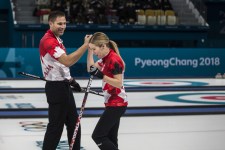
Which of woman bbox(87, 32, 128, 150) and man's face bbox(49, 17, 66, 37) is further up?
man's face bbox(49, 17, 66, 37)

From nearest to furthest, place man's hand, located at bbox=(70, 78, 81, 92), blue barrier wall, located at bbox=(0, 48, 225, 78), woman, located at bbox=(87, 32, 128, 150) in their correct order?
woman, located at bbox=(87, 32, 128, 150) < man's hand, located at bbox=(70, 78, 81, 92) < blue barrier wall, located at bbox=(0, 48, 225, 78)

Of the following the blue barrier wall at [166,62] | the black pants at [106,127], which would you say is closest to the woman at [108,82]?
the black pants at [106,127]

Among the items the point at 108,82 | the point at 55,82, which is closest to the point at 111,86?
the point at 108,82

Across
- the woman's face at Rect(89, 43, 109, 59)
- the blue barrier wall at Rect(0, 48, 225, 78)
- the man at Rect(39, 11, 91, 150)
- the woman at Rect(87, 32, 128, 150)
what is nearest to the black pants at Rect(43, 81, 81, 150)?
the man at Rect(39, 11, 91, 150)

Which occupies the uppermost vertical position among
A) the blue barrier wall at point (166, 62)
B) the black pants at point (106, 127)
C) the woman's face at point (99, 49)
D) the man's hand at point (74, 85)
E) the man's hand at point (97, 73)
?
the woman's face at point (99, 49)

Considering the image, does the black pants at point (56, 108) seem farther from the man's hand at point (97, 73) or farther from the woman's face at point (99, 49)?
the woman's face at point (99, 49)

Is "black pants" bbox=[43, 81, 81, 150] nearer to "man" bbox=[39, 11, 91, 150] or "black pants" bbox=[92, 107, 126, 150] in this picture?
"man" bbox=[39, 11, 91, 150]

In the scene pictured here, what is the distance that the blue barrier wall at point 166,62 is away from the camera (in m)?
17.9

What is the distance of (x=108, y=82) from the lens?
5230mm

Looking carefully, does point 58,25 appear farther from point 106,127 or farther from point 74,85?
point 106,127

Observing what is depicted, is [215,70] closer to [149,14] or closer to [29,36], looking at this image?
[149,14]

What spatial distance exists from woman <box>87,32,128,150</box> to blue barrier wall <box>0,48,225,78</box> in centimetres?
1242

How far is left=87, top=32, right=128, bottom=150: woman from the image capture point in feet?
17.3

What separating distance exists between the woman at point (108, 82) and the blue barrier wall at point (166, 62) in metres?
12.4
